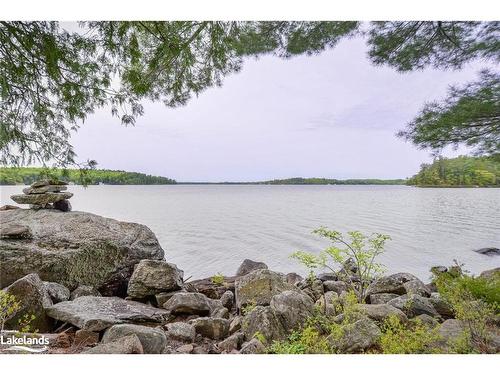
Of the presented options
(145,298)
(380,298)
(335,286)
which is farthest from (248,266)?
(380,298)

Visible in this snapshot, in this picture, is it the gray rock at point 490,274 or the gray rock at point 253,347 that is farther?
the gray rock at point 490,274

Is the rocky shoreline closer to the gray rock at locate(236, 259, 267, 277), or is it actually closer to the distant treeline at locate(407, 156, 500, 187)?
the gray rock at locate(236, 259, 267, 277)

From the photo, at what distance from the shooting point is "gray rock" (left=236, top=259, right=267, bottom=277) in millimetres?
3031

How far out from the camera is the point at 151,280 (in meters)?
2.51

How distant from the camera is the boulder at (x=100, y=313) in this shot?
1.96 metres

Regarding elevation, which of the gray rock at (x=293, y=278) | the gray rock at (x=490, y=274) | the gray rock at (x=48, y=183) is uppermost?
the gray rock at (x=48, y=183)

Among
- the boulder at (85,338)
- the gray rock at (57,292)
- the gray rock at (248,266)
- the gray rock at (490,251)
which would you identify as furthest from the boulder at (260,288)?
the gray rock at (490,251)

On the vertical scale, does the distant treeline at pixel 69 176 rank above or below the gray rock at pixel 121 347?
above

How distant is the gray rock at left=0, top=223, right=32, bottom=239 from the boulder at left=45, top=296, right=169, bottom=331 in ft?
2.43

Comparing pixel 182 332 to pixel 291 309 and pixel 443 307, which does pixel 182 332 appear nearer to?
pixel 291 309

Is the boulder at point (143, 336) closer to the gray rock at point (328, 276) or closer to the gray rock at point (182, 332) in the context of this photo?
the gray rock at point (182, 332)

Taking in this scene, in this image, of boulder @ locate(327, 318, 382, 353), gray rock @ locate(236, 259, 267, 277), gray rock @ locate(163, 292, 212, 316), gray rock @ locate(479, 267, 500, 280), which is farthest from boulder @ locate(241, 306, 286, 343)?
gray rock @ locate(479, 267, 500, 280)

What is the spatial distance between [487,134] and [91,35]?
10.3 feet

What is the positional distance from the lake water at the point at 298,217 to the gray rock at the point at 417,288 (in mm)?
171
